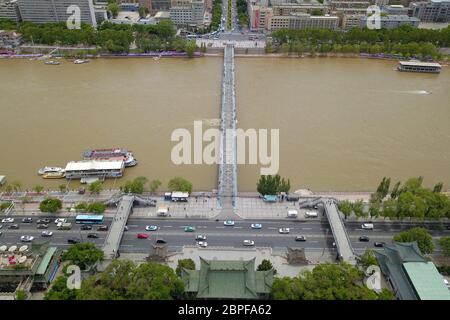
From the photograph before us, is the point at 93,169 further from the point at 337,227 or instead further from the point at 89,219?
the point at 337,227

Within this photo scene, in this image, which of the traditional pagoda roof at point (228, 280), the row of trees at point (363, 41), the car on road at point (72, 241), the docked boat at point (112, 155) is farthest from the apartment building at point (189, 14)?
the traditional pagoda roof at point (228, 280)

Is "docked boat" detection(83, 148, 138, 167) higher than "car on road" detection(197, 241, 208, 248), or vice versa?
"docked boat" detection(83, 148, 138, 167)

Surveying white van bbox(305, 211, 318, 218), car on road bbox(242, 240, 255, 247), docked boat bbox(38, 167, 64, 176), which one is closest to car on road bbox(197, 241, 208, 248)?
car on road bbox(242, 240, 255, 247)

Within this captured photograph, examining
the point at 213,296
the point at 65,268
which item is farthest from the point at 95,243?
the point at 213,296

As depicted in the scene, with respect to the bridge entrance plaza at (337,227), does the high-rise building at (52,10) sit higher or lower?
higher

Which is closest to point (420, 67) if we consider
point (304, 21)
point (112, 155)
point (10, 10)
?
point (304, 21)

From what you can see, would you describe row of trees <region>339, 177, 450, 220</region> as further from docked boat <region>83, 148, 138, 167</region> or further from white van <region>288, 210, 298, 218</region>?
docked boat <region>83, 148, 138, 167</region>

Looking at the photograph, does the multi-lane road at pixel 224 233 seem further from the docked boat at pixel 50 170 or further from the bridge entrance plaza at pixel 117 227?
the docked boat at pixel 50 170
